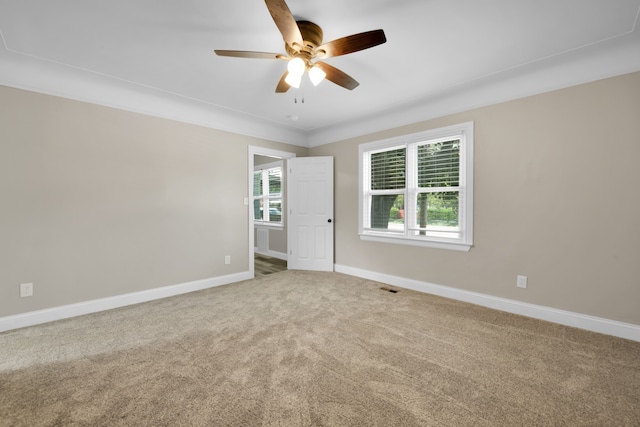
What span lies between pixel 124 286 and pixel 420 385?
332 cm

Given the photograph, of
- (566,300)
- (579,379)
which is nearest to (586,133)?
(566,300)

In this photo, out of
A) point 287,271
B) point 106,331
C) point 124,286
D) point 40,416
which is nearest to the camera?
point 40,416

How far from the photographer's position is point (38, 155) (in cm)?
269

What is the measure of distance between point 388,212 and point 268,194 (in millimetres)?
3313

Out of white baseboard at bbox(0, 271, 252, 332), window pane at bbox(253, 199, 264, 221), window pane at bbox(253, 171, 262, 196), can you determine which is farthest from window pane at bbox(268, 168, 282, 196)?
white baseboard at bbox(0, 271, 252, 332)

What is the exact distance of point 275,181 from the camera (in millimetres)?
6344

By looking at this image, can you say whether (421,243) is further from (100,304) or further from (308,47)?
(100,304)

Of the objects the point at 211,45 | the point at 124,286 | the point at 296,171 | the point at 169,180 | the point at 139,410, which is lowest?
the point at 139,410

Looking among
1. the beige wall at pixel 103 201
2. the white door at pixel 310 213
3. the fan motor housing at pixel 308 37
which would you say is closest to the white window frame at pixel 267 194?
the white door at pixel 310 213

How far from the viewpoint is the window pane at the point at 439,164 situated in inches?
134

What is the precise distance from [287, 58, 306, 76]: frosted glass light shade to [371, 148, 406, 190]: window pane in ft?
7.71

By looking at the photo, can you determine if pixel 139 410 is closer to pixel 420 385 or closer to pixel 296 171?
pixel 420 385

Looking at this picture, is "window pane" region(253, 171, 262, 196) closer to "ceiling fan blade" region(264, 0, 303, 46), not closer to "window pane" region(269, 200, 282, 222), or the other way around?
"window pane" region(269, 200, 282, 222)

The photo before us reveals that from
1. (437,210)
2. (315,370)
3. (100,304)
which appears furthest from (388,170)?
(100,304)
